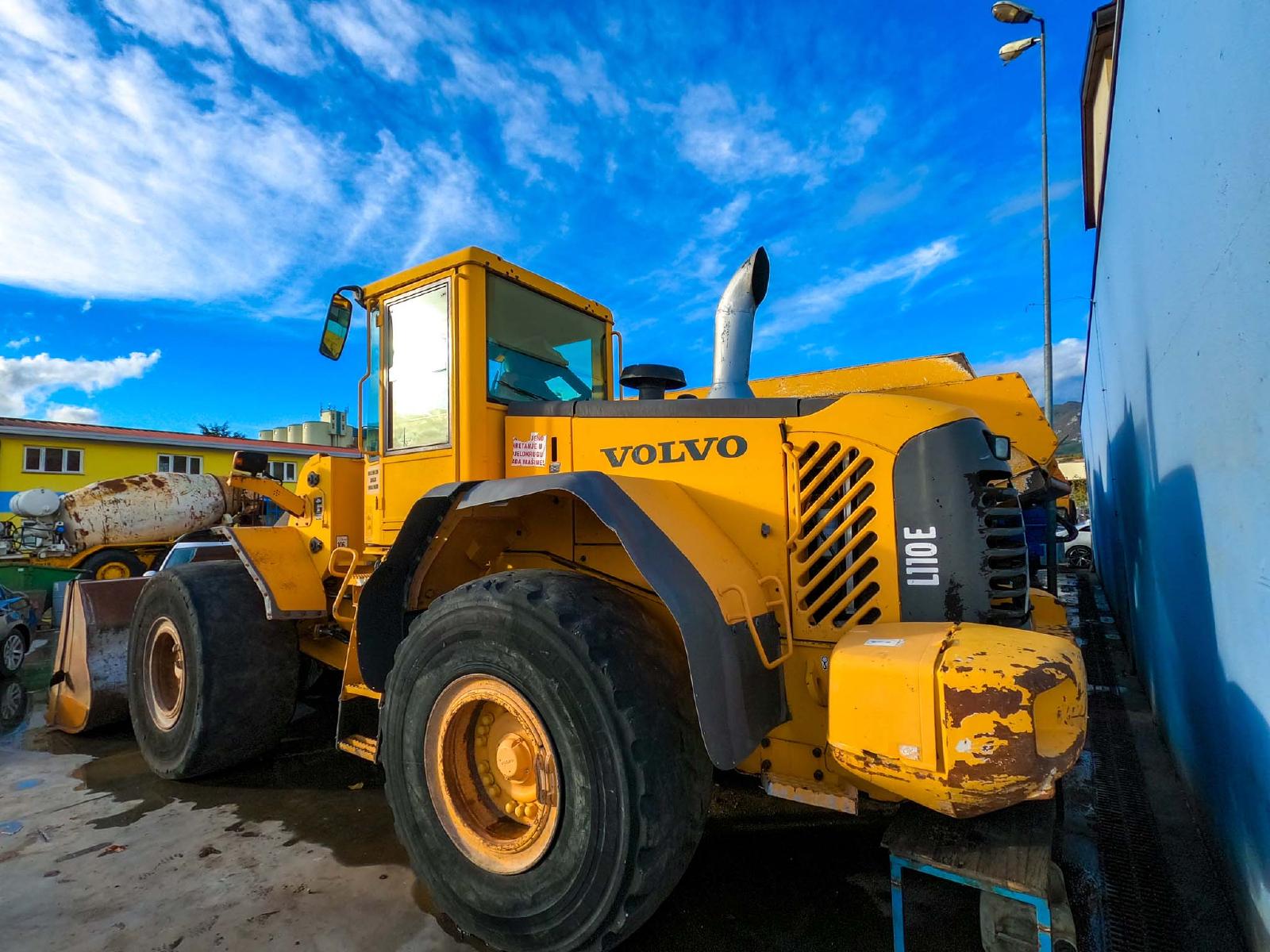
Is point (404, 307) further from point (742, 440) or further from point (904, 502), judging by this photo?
point (904, 502)

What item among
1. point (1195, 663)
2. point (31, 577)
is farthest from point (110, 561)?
point (1195, 663)

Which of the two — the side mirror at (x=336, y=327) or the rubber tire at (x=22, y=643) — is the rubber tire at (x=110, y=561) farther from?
the side mirror at (x=336, y=327)

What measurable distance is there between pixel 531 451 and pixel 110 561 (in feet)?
48.7

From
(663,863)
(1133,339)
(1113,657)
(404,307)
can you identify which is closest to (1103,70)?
(1133,339)

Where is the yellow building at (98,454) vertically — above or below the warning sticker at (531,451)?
above

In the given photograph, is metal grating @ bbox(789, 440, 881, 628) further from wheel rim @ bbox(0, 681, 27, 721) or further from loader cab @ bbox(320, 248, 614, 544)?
wheel rim @ bbox(0, 681, 27, 721)

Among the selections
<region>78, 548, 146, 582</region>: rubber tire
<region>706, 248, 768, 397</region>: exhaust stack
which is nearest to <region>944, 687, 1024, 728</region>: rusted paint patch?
<region>706, 248, 768, 397</region>: exhaust stack

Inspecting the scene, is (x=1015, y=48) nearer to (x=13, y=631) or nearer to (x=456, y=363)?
(x=456, y=363)

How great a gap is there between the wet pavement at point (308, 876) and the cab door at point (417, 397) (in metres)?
1.69

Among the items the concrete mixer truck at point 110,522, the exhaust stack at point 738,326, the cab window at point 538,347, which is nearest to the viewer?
the exhaust stack at point 738,326

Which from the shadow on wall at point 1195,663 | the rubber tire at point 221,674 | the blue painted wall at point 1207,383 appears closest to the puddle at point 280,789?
the rubber tire at point 221,674

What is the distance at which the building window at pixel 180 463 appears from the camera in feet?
76.2

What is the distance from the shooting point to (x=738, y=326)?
11.4 ft

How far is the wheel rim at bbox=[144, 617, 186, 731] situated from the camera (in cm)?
454
